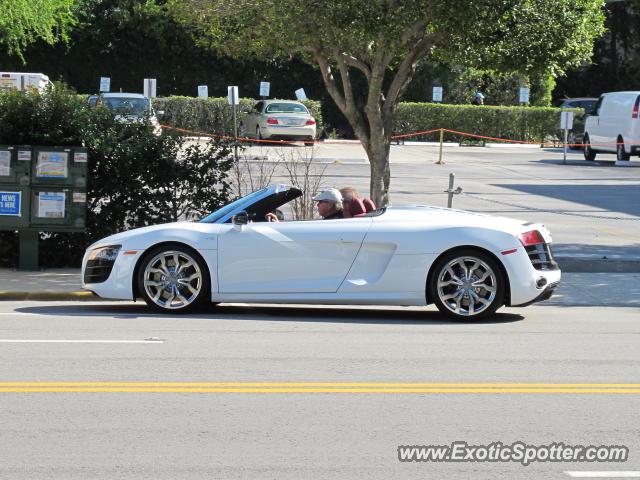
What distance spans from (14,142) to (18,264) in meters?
1.52

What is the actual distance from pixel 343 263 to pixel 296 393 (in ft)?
11.5

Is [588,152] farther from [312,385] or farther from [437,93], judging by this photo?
[312,385]

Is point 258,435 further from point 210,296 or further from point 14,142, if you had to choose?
point 14,142

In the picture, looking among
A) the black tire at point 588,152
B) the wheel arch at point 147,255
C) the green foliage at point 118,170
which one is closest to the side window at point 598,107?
the black tire at point 588,152

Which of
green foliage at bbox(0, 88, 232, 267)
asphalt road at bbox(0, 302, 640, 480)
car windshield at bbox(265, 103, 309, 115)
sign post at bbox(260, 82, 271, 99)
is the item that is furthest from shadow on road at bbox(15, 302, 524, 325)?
sign post at bbox(260, 82, 271, 99)

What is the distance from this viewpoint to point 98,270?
11125mm

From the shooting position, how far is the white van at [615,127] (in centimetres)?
3381

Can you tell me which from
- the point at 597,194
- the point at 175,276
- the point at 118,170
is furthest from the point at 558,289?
the point at 597,194

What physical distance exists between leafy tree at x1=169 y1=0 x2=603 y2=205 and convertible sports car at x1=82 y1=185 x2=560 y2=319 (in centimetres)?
466

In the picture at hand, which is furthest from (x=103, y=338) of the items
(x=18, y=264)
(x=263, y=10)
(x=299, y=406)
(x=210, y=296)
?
(x=263, y=10)

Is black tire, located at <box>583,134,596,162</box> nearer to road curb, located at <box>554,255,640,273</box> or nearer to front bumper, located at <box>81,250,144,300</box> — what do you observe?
road curb, located at <box>554,255,640,273</box>

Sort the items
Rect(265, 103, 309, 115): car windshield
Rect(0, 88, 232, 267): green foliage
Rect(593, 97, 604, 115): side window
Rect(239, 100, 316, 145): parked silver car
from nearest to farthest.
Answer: Rect(0, 88, 232, 267): green foliage → Rect(593, 97, 604, 115): side window → Rect(239, 100, 316, 145): parked silver car → Rect(265, 103, 309, 115): car windshield

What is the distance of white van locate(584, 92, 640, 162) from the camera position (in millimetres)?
33812

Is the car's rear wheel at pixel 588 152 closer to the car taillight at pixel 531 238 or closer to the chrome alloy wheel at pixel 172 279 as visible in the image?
the car taillight at pixel 531 238
